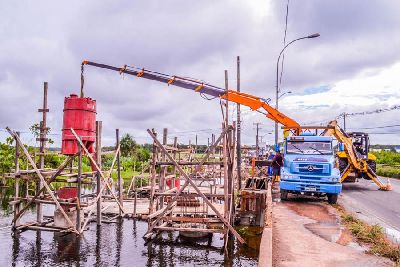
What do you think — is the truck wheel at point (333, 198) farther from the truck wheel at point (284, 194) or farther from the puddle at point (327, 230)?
the puddle at point (327, 230)

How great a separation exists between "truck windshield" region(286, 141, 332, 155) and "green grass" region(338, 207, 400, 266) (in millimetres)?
5041

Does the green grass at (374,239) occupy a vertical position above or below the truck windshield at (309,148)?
below

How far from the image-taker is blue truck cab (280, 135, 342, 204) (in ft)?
51.2

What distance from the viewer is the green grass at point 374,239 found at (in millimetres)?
8225

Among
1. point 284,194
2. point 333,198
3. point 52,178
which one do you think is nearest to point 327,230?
point 333,198

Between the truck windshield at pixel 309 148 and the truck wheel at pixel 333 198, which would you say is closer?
the truck wheel at pixel 333 198

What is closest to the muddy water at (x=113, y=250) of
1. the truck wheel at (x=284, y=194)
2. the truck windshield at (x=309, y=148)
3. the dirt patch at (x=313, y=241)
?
the dirt patch at (x=313, y=241)

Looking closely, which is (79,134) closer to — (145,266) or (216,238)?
(145,266)

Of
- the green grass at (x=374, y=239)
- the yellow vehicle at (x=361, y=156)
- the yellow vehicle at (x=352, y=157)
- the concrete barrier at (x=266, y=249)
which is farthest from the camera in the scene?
the yellow vehicle at (x=361, y=156)

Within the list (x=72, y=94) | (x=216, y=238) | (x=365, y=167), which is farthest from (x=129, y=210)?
(x=365, y=167)

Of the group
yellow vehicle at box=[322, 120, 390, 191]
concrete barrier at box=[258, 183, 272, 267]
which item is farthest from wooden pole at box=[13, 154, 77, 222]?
yellow vehicle at box=[322, 120, 390, 191]

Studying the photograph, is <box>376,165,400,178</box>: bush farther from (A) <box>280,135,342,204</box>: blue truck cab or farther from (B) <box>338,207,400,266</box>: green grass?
(B) <box>338,207,400,266</box>: green grass

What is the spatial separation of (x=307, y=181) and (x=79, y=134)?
10179mm

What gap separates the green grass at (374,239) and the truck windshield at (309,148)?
16.5 ft
